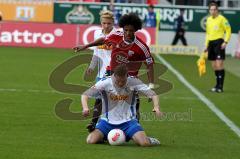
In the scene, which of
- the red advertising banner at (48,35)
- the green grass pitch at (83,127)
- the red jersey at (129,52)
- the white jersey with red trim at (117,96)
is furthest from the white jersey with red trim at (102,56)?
the red advertising banner at (48,35)

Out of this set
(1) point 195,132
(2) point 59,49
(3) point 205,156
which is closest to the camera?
(3) point 205,156

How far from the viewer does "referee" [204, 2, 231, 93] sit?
2077cm

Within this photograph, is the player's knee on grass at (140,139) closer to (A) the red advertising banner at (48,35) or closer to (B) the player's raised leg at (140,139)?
(B) the player's raised leg at (140,139)

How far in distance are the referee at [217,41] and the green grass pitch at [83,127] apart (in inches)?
17.4

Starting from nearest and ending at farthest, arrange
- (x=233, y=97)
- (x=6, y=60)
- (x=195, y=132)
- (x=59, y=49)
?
1. (x=195, y=132)
2. (x=233, y=97)
3. (x=6, y=60)
4. (x=59, y=49)

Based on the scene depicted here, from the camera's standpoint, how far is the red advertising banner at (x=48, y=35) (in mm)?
34688

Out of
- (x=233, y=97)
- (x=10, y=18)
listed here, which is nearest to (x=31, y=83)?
(x=233, y=97)

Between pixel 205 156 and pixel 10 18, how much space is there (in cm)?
2931

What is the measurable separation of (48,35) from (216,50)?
612 inches

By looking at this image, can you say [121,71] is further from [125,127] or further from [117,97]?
[125,127]

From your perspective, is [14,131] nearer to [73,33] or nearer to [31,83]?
[31,83]

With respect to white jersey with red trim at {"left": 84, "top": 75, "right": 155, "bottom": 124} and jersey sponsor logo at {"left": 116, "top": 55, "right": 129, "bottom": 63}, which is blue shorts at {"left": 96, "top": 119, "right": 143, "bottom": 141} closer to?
white jersey with red trim at {"left": 84, "top": 75, "right": 155, "bottom": 124}

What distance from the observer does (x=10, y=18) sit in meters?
39.3

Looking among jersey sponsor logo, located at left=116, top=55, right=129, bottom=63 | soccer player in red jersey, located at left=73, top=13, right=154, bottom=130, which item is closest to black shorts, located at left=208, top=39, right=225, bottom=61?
soccer player in red jersey, located at left=73, top=13, right=154, bottom=130
